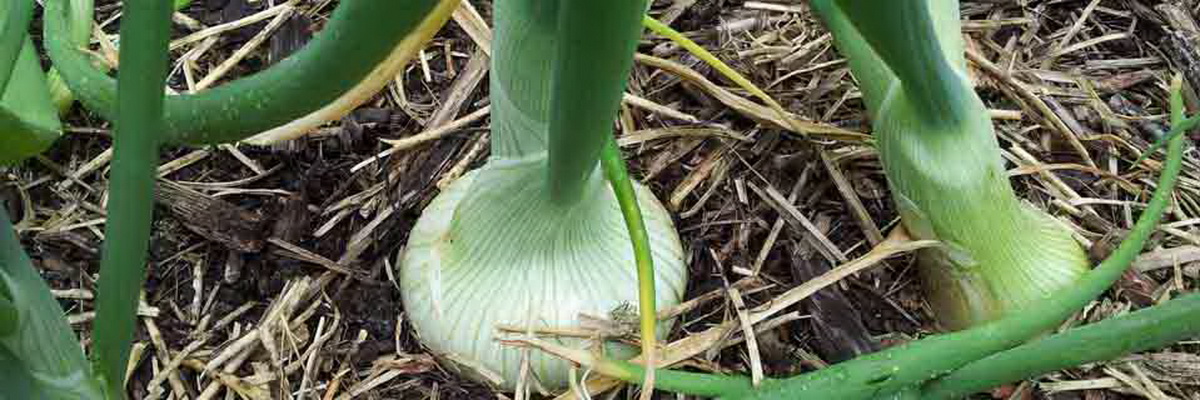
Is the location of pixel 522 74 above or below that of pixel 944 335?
above

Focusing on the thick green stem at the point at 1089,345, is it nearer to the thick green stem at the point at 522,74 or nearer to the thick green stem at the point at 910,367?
the thick green stem at the point at 910,367

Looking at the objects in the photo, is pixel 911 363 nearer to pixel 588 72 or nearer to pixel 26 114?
pixel 588 72

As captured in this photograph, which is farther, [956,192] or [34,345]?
[956,192]

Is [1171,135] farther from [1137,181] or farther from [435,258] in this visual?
[435,258]

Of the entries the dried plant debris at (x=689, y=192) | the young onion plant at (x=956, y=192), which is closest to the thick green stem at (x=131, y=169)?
the dried plant debris at (x=689, y=192)

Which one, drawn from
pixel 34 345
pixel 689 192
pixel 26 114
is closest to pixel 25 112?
pixel 26 114

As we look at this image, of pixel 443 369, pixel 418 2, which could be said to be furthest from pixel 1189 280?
pixel 418 2

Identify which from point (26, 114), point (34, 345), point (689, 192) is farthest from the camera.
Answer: point (689, 192)
